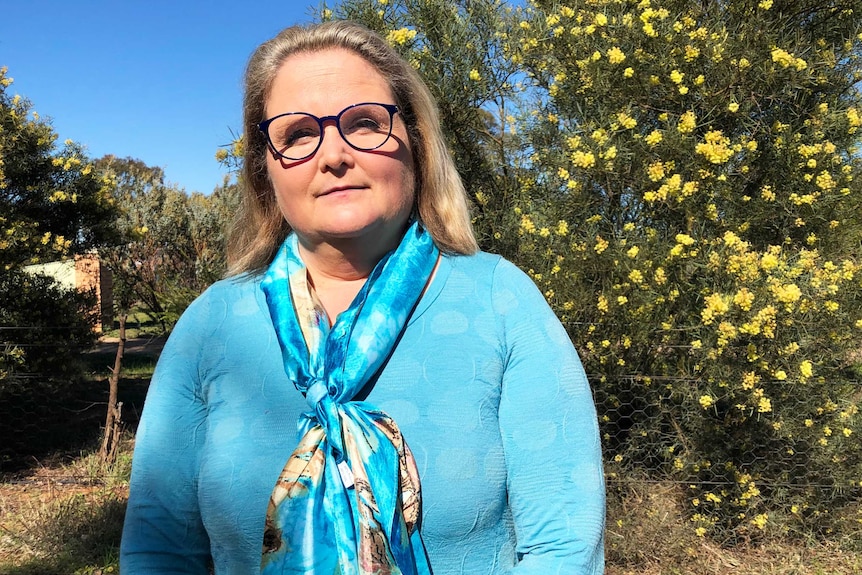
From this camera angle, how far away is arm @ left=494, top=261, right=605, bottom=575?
3.53 ft

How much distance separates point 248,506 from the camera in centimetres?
114

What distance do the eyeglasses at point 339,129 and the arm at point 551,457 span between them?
0.52m

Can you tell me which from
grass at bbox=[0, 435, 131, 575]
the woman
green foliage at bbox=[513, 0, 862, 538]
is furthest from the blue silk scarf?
grass at bbox=[0, 435, 131, 575]

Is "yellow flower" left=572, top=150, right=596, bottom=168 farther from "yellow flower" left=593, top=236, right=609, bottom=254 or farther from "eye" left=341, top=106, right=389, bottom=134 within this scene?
"eye" left=341, top=106, right=389, bottom=134

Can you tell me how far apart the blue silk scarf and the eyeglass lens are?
311mm

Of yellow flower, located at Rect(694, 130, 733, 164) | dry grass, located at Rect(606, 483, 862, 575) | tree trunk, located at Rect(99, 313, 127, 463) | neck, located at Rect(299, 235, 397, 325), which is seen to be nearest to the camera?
neck, located at Rect(299, 235, 397, 325)

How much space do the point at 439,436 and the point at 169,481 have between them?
1.87 ft

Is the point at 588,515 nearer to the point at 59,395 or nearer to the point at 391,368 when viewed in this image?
the point at 391,368

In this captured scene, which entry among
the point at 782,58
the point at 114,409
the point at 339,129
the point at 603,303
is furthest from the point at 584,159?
the point at 114,409

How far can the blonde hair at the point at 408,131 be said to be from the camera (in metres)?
1.33

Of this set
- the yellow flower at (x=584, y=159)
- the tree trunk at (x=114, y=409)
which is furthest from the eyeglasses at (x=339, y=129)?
the tree trunk at (x=114, y=409)

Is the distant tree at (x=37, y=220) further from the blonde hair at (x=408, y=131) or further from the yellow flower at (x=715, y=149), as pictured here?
the yellow flower at (x=715, y=149)

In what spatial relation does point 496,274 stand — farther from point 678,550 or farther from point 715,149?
point 678,550

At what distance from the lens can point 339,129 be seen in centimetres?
122
